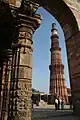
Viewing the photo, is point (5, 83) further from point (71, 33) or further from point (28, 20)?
point (71, 33)

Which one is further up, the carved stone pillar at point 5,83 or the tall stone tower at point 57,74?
the tall stone tower at point 57,74

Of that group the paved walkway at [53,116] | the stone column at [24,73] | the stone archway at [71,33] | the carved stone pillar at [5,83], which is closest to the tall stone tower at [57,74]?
the paved walkway at [53,116]

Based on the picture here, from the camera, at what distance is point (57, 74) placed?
67.9 feet

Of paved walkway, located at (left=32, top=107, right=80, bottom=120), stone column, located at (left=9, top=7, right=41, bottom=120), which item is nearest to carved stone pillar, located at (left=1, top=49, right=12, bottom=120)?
stone column, located at (left=9, top=7, right=41, bottom=120)

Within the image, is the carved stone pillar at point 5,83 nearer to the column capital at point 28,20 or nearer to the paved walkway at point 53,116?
the column capital at point 28,20

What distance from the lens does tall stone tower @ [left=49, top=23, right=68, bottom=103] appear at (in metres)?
20.3

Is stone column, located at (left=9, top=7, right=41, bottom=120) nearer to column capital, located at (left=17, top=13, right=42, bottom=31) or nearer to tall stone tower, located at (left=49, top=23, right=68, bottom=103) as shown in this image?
column capital, located at (left=17, top=13, right=42, bottom=31)

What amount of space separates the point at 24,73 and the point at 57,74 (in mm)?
18326

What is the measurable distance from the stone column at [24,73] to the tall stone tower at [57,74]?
1758cm

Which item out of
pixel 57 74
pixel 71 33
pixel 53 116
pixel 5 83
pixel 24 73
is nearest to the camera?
pixel 24 73

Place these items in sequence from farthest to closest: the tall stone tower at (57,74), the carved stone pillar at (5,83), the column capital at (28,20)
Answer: the tall stone tower at (57,74) → the carved stone pillar at (5,83) → the column capital at (28,20)

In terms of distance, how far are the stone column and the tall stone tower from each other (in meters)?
17.6

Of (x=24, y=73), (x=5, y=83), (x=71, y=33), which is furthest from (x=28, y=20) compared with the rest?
(x=71, y=33)

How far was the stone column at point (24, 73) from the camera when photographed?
241 cm
